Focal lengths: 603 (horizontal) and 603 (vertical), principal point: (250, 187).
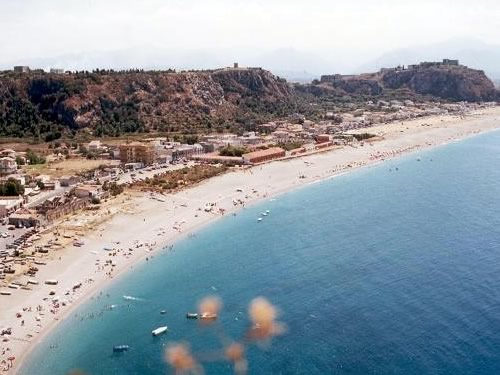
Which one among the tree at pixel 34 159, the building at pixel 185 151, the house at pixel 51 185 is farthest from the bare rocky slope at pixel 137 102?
the house at pixel 51 185

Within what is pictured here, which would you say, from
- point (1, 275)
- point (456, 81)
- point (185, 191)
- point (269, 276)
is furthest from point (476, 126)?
point (1, 275)

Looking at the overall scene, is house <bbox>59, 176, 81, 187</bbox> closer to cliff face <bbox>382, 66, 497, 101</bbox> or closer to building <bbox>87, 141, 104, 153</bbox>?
building <bbox>87, 141, 104, 153</bbox>

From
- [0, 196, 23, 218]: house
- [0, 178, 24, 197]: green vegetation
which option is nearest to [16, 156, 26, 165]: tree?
[0, 178, 24, 197]: green vegetation

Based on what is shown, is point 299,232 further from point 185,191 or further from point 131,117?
point 131,117

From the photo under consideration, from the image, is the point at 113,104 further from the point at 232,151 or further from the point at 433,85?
the point at 433,85

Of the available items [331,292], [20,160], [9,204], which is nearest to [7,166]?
[20,160]
